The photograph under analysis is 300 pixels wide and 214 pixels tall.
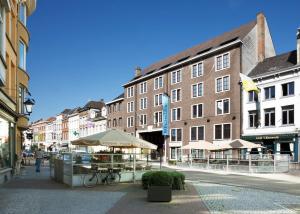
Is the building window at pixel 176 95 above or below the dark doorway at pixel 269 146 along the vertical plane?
above

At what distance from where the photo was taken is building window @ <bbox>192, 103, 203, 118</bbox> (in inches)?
1981

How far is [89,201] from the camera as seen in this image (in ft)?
43.8

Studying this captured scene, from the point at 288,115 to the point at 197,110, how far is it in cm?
Answer: 1413

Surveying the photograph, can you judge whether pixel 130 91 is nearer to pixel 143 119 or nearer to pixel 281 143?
pixel 143 119

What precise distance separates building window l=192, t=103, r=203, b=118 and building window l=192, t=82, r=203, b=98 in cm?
130

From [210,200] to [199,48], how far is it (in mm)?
43339

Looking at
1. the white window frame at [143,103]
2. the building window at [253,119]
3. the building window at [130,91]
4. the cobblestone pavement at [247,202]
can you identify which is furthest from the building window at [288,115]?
the building window at [130,91]

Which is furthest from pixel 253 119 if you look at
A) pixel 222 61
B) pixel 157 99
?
pixel 157 99

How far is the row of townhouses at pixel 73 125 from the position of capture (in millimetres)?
84250

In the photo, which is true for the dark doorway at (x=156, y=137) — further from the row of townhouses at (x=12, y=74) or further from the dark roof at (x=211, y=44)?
the row of townhouses at (x=12, y=74)

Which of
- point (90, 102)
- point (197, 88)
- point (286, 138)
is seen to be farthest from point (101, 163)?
point (90, 102)

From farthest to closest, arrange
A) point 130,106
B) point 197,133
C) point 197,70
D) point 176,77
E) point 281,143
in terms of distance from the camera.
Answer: point 130,106 < point 176,77 < point 197,70 < point 197,133 < point 281,143

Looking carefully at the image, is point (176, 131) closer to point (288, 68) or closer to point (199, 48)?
point (199, 48)

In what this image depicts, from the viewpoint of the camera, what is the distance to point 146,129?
2451 inches
